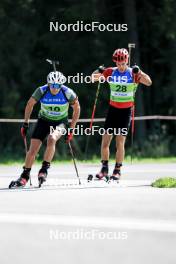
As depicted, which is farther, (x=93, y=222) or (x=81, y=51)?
(x=81, y=51)

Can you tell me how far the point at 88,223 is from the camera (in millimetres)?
10953

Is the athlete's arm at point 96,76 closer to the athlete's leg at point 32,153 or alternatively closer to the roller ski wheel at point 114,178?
the athlete's leg at point 32,153

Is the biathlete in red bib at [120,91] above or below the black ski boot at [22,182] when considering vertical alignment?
above

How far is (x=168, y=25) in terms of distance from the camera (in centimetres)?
3250

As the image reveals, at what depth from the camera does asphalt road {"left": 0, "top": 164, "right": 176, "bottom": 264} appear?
898 cm

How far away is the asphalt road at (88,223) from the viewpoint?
8977 mm

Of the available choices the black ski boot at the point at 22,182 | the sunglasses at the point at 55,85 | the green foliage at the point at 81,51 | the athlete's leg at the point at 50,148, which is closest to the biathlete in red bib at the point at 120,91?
the sunglasses at the point at 55,85

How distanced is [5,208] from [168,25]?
20.8m

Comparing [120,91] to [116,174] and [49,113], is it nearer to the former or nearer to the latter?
[49,113]
